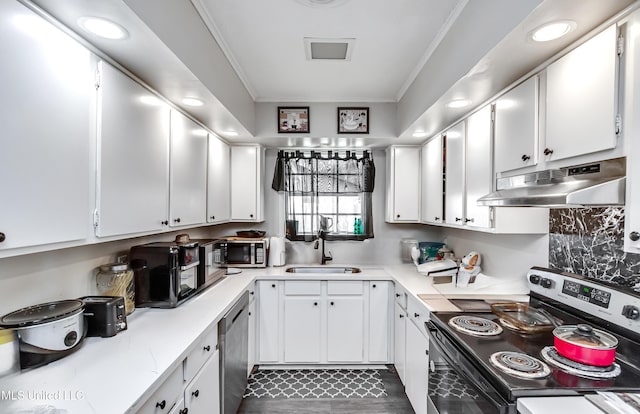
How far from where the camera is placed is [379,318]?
296 cm

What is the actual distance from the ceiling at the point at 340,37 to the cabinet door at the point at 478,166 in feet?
0.41

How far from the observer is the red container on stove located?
1.16m

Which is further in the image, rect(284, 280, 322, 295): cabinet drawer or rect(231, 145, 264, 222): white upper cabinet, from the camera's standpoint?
rect(231, 145, 264, 222): white upper cabinet

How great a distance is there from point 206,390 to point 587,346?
171 centimetres

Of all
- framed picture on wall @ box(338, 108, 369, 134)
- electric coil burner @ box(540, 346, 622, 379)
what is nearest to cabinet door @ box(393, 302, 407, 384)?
electric coil burner @ box(540, 346, 622, 379)

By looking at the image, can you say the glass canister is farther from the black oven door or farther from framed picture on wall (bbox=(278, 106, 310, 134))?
framed picture on wall (bbox=(278, 106, 310, 134))

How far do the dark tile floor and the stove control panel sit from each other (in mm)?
1361

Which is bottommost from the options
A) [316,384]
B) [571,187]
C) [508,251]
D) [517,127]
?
[316,384]

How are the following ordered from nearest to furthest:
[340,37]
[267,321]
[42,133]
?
[42,133] → [340,37] → [267,321]

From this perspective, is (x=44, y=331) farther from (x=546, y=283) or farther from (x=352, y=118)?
(x=352, y=118)

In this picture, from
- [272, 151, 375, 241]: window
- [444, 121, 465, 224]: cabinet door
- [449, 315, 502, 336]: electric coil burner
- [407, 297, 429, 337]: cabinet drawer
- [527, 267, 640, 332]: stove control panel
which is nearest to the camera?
[527, 267, 640, 332]: stove control panel

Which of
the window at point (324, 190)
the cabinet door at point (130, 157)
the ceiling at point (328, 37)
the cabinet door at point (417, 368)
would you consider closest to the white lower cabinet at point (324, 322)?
the cabinet door at point (417, 368)

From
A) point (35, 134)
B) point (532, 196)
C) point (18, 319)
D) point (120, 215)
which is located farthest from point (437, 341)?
point (35, 134)

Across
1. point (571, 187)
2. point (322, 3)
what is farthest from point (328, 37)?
point (571, 187)
